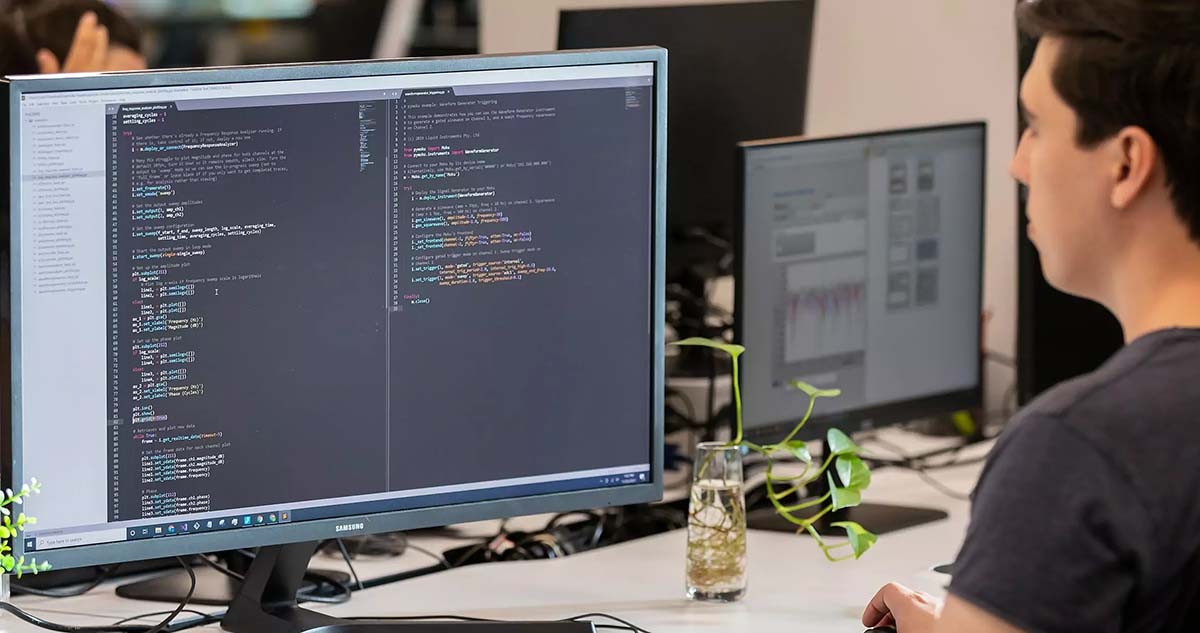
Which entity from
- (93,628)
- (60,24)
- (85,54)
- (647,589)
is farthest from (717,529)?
(60,24)

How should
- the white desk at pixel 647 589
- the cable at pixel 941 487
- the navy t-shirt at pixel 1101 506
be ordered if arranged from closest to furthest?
the navy t-shirt at pixel 1101 506, the white desk at pixel 647 589, the cable at pixel 941 487

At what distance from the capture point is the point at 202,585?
171 cm

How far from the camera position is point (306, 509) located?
59.8 inches

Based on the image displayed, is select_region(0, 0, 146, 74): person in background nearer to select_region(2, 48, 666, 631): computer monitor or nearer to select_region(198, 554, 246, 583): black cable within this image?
select_region(198, 554, 246, 583): black cable

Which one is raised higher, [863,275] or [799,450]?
[863,275]

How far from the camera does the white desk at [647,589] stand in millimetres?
1632

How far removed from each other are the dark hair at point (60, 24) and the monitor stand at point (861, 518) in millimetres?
1578

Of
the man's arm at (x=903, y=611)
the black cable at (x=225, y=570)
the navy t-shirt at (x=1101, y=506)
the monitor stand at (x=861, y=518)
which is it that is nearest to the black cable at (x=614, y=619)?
the man's arm at (x=903, y=611)

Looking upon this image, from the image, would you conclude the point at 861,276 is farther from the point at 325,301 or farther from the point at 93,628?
the point at 93,628

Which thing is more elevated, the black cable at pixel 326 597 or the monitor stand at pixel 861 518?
the monitor stand at pixel 861 518

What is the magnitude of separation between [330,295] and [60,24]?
5.58 ft

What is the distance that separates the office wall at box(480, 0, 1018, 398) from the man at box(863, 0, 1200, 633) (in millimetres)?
1579

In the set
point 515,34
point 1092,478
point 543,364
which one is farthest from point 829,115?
point 1092,478

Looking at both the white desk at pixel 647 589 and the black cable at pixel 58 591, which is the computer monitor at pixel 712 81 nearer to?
the white desk at pixel 647 589
